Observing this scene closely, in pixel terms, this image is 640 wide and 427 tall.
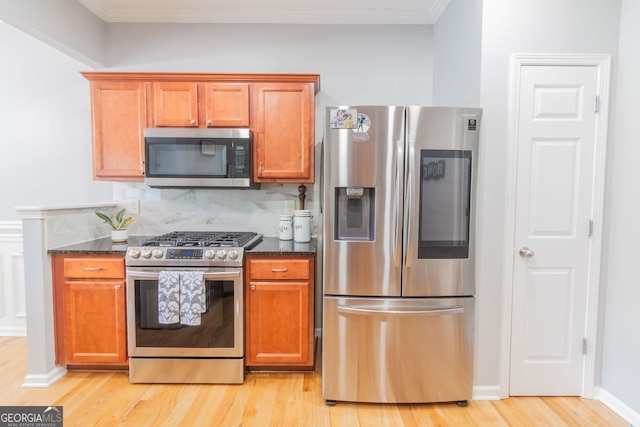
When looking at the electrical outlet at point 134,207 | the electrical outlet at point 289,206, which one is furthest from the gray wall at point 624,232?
the electrical outlet at point 134,207

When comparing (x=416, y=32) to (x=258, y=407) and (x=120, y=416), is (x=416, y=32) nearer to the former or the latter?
(x=258, y=407)

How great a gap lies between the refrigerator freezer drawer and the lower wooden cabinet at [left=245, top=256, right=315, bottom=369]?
27 cm

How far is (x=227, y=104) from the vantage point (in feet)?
8.36

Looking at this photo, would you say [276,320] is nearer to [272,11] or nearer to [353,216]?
[353,216]

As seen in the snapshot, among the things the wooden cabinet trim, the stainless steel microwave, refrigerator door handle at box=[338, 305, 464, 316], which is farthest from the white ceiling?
refrigerator door handle at box=[338, 305, 464, 316]

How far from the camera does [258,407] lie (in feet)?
6.69

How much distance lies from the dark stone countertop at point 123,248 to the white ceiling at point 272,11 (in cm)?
192

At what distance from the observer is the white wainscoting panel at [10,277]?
9.59 feet

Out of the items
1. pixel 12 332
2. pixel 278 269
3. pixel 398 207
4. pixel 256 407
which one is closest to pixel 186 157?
pixel 278 269

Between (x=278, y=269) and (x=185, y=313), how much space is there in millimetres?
679

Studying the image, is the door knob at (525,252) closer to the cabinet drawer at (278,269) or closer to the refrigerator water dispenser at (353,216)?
the refrigerator water dispenser at (353,216)

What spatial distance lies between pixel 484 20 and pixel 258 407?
281 cm

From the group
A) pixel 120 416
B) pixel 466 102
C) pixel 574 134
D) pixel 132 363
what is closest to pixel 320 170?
pixel 466 102

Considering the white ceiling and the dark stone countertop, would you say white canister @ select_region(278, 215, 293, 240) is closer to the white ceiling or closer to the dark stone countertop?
the dark stone countertop
